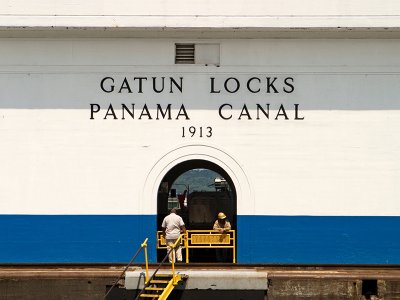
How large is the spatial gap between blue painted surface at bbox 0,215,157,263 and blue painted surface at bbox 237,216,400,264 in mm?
1921

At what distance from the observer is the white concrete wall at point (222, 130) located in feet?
47.2

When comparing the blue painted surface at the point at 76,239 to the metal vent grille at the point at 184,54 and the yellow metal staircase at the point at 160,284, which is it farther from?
A: the metal vent grille at the point at 184,54

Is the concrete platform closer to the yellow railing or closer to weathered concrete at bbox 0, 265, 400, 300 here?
weathered concrete at bbox 0, 265, 400, 300

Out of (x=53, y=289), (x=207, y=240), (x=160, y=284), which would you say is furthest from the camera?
(x=207, y=240)

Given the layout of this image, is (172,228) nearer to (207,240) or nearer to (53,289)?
(207,240)

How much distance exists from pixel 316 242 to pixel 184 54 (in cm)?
440

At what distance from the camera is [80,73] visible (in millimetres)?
14578

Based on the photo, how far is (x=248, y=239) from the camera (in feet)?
46.8

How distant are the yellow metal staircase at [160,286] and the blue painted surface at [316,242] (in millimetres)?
2219

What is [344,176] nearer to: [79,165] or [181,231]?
[181,231]
